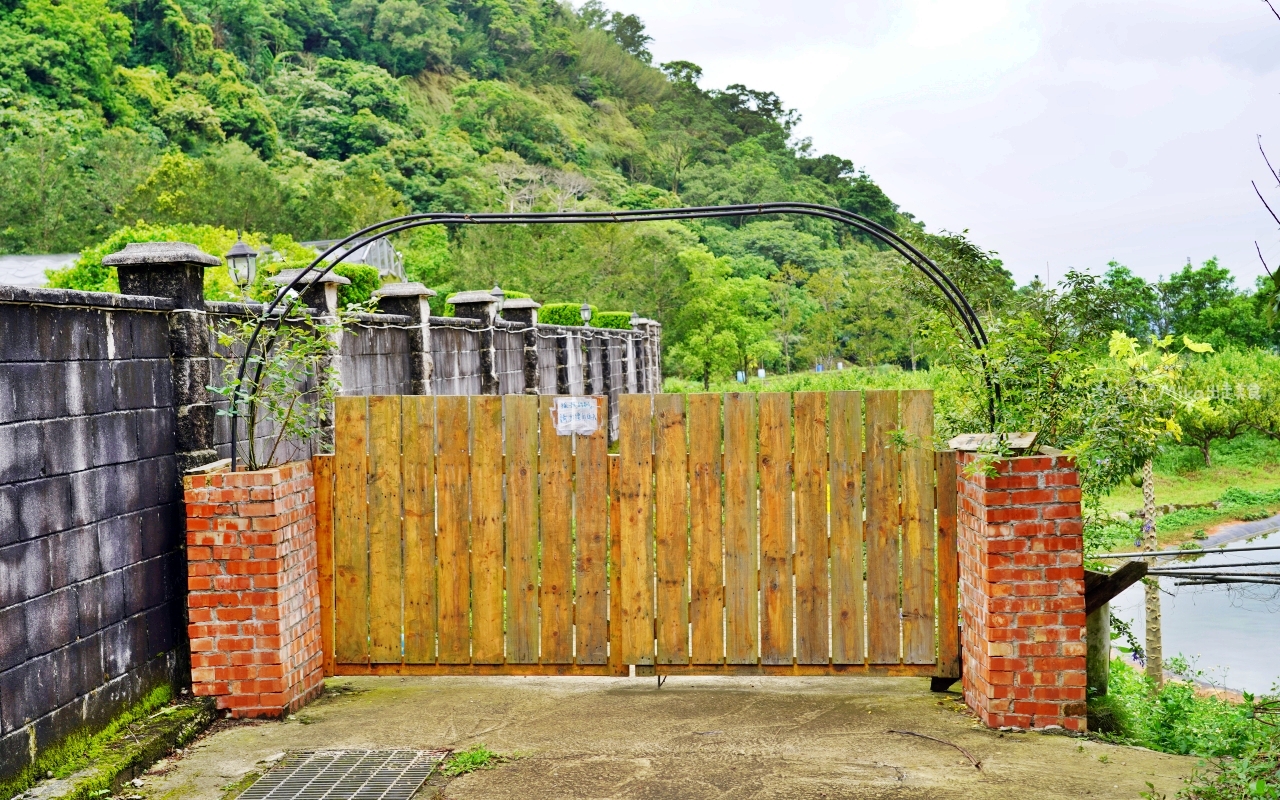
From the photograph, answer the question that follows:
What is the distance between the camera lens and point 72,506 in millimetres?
4477

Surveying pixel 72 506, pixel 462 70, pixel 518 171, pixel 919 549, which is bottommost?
pixel 919 549

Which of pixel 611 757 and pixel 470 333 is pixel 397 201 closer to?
pixel 470 333

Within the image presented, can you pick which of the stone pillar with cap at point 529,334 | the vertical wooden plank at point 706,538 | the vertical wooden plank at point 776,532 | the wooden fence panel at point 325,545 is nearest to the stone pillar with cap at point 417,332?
the stone pillar with cap at point 529,334

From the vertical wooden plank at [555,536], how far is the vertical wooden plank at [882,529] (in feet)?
5.02

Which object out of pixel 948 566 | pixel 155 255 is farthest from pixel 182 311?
pixel 948 566

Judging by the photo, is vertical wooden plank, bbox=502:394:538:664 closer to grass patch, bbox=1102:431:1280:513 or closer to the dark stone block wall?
the dark stone block wall

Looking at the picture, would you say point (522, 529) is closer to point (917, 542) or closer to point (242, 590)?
point (242, 590)

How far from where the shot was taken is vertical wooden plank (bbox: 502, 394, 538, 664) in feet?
18.2

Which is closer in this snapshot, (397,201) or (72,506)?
(72,506)

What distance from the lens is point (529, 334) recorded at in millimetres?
15570

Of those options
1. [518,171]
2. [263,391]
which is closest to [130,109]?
[518,171]

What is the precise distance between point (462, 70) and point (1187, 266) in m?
60.6

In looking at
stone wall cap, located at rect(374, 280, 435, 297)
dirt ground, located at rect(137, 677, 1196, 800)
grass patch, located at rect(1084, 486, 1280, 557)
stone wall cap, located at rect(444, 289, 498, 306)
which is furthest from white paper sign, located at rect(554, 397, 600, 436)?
grass patch, located at rect(1084, 486, 1280, 557)

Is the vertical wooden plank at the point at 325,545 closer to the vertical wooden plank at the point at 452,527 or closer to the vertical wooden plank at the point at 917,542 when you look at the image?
the vertical wooden plank at the point at 452,527
